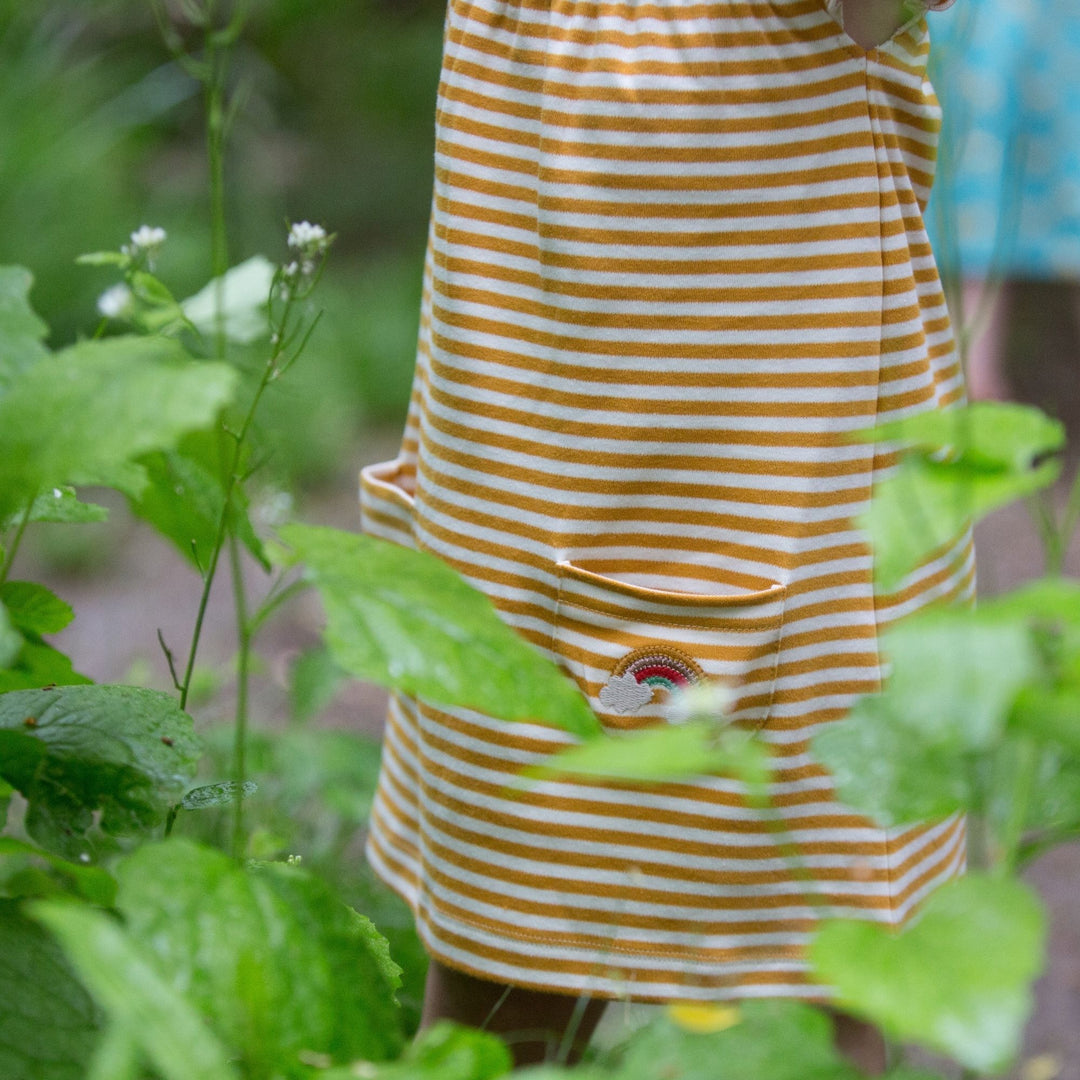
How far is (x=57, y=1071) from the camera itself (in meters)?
0.50

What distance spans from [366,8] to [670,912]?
15.1ft

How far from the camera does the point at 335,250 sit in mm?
3988

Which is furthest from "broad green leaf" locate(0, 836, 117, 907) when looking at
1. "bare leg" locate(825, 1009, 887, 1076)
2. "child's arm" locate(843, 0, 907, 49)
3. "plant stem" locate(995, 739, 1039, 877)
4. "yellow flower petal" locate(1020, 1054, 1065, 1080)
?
"yellow flower petal" locate(1020, 1054, 1065, 1080)

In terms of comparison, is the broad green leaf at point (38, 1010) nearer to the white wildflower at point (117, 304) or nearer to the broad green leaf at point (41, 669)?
the broad green leaf at point (41, 669)

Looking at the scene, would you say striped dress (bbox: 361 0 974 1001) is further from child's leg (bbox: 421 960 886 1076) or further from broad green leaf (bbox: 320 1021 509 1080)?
broad green leaf (bbox: 320 1021 509 1080)

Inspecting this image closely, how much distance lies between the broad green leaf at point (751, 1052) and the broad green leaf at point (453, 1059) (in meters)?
0.05

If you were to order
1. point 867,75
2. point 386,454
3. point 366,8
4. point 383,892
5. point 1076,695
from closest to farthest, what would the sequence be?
point 1076,695
point 867,75
point 383,892
point 386,454
point 366,8

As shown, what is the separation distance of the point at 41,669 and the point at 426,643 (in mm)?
341

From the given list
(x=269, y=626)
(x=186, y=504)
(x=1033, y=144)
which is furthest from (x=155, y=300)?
(x=1033, y=144)

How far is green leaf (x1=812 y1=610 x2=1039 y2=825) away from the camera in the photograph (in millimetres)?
333

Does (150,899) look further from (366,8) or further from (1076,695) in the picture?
(366,8)

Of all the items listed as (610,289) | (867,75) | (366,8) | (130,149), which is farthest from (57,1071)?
(366,8)

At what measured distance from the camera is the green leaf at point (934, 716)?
0.33 meters

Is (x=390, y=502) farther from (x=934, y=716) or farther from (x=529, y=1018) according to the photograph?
(x=934, y=716)
